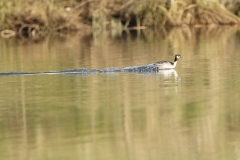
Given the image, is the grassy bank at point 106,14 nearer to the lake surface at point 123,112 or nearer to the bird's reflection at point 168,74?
the lake surface at point 123,112

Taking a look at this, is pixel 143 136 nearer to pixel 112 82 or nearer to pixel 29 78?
pixel 112 82

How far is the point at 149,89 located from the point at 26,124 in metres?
3.34

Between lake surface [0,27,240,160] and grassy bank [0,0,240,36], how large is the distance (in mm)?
16180

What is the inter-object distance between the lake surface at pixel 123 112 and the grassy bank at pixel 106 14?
1618 centimetres

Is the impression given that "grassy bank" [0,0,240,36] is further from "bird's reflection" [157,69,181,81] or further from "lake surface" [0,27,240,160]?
"bird's reflection" [157,69,181,81]

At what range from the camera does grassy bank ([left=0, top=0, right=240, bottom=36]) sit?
3672 cm

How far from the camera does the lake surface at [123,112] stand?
8961 mm

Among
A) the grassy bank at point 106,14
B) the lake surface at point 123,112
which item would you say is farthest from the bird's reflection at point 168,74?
the grassy bank at point 106,14

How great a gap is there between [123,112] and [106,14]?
27878mm

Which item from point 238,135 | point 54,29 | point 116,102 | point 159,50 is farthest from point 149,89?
point 54,29

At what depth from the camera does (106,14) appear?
38.9 m

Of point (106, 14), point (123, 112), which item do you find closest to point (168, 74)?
point (123, 112)

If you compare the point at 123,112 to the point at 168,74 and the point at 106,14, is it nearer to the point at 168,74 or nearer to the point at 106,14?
the point at 168,74

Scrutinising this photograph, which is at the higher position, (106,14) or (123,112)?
(106,14)
